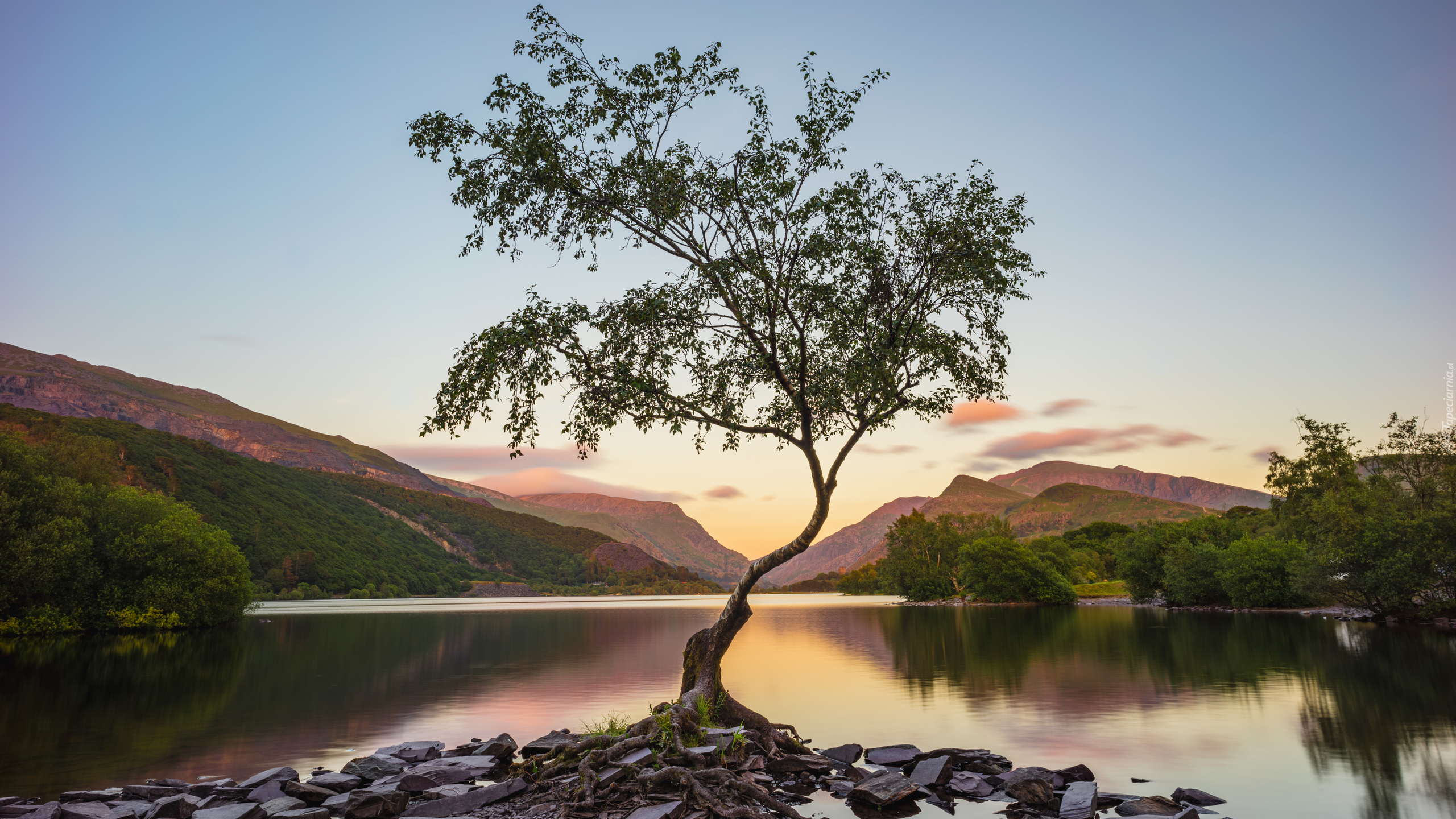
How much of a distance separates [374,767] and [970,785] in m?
10.3

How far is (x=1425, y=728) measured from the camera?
55.5ft

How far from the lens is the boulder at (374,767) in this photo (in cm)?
1341

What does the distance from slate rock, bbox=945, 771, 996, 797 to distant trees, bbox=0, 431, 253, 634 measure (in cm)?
5733

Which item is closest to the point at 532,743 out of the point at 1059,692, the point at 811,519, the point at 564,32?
the point at 811,519

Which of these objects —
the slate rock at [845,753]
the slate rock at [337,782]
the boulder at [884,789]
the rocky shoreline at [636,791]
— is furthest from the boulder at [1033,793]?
the slate rock at [337,782]

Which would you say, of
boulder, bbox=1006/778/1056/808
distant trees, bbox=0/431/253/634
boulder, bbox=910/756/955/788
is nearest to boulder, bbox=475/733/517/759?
boulder, bbox=910/756/955/788

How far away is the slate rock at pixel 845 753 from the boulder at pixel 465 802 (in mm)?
6036

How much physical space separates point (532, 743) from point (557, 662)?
72.7 ft

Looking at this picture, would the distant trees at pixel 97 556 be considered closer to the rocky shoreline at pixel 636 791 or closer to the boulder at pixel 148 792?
the boulder at pixel 148 792

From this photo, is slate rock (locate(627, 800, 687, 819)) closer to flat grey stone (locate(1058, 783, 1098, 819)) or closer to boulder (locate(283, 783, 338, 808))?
boulder (locate(283, 783, 338, 808))

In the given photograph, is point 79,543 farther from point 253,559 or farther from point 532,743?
point 253,559

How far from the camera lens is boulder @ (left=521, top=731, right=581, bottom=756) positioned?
14930mm

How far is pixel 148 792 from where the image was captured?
40.0 ft

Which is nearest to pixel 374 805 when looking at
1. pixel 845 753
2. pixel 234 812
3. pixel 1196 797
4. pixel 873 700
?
pixel 234 812
